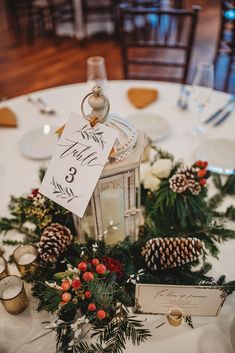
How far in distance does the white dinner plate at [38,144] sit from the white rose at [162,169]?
1.46ft

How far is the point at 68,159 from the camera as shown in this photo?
680mm

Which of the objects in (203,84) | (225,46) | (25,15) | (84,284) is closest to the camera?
(84,284)

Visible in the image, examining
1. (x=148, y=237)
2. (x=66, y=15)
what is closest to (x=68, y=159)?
(x=148, y=237)

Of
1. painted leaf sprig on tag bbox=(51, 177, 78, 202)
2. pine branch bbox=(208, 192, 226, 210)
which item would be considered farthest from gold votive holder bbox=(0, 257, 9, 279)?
pine branch bbox=(208, 192, 226, 210)

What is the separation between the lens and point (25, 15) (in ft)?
14.6

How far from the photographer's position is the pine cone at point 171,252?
2.40ft

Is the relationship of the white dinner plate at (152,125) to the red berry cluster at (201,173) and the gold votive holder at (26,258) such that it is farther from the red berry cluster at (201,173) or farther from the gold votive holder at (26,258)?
the gold votive holder at (26,258)

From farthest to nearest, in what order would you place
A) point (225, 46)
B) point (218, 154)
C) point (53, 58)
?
point (53, 58)
point (225, 46)
point (218, 154)

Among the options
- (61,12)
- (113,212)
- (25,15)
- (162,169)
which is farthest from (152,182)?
(25,15)

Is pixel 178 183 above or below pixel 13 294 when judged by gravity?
above

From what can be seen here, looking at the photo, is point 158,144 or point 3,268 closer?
point 3,268

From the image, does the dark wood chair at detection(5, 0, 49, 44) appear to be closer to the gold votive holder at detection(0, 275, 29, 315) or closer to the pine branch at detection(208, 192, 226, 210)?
the pine branch at detection(208, 192, 226, 210)

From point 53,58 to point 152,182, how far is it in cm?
341

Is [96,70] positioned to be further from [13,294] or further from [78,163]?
[13,294]
